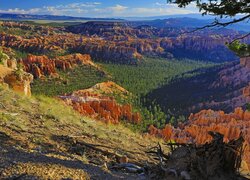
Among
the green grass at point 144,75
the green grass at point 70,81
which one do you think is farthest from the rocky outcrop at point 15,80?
the green grass at point 144,75

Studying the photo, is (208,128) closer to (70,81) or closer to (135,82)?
(70,81)

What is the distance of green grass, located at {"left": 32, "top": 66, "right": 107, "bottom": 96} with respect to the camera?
69481mm

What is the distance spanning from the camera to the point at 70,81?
8500 cm

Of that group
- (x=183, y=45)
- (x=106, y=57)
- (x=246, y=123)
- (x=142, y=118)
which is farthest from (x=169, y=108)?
(x=183, y=45)

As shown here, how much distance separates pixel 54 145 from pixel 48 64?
8178cm

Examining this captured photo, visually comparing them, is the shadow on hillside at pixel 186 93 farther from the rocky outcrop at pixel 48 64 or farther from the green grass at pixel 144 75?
the rocky outcrop at pixel 48 64

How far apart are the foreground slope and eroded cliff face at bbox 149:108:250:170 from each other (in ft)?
78.4

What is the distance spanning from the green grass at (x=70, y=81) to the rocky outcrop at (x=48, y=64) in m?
1.88

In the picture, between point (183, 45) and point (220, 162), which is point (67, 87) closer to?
point (220, 162)

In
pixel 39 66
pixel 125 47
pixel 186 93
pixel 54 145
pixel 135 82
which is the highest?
pixel 54 145

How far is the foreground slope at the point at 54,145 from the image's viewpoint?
632cm

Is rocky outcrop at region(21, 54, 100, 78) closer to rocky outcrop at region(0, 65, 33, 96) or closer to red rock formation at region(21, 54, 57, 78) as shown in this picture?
red rock formation at region(21, 54, 57, 78)

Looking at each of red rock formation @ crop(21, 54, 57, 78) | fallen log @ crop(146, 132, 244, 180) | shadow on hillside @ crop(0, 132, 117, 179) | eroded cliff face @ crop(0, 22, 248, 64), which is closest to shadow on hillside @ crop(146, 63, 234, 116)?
red rock formation @ crop(21, 54, 57, 78)

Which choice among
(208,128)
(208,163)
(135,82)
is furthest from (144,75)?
(208,163)
